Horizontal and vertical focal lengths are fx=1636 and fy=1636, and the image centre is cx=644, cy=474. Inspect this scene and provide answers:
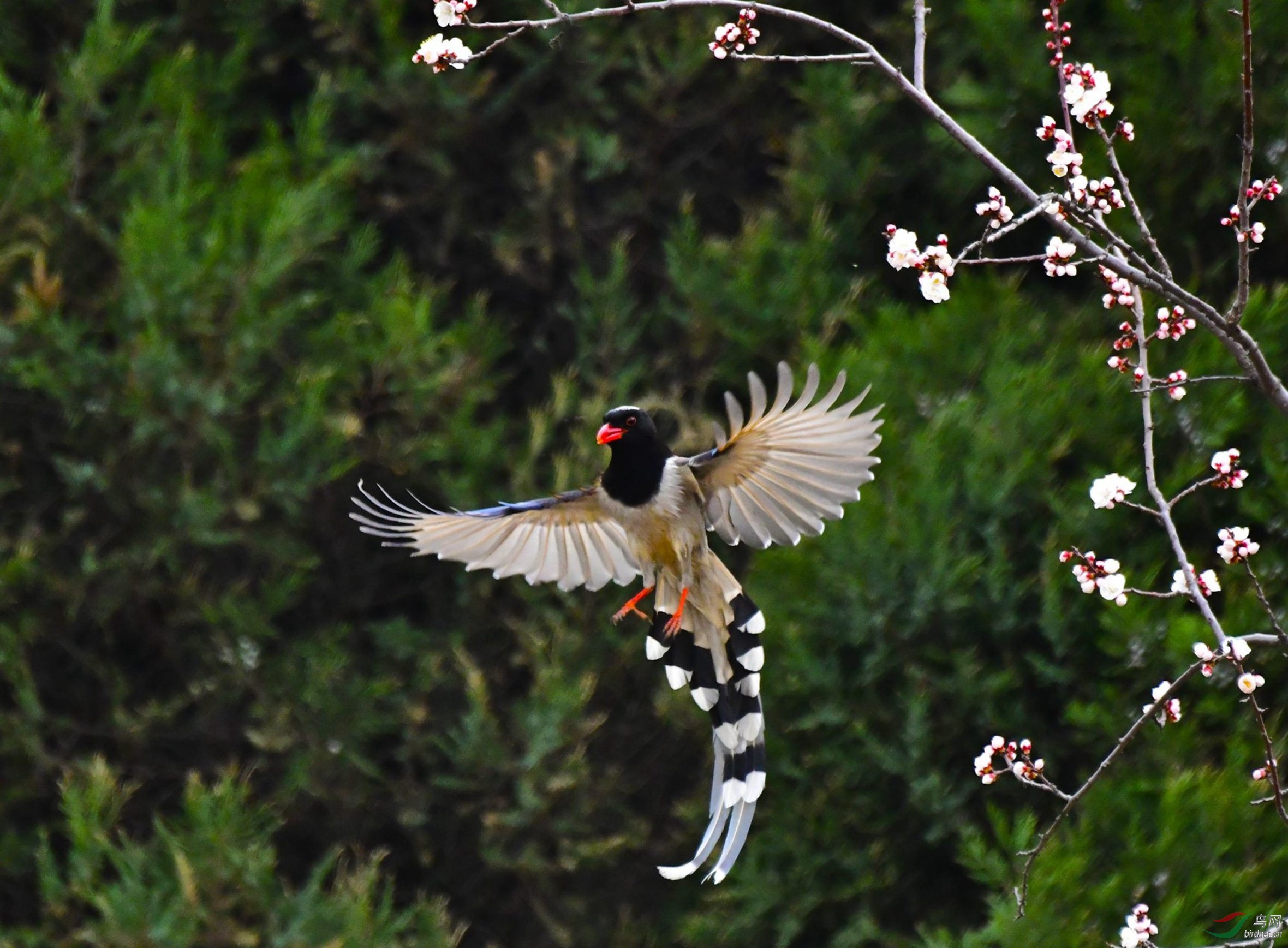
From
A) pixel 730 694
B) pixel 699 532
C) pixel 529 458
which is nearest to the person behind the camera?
pixel 699 532

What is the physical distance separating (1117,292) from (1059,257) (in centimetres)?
36

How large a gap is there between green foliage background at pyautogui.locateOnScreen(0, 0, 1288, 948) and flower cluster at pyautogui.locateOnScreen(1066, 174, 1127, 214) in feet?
7.09

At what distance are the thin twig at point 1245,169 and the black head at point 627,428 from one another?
4.65ft

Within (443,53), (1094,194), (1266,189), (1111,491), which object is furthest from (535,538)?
(1266,189)

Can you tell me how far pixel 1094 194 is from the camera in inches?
84.9

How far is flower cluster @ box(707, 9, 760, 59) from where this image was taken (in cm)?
239

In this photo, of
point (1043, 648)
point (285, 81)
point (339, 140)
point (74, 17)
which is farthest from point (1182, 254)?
point (74, 17)

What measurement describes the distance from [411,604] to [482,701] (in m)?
0.86

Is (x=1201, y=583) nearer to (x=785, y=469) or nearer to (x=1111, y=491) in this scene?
(x=1111, y=491)

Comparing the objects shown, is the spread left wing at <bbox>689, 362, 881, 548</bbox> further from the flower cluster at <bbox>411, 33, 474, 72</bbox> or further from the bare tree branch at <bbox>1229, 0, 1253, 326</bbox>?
the bare tree branch at <bbox>1229, 0, 1253, 326</bbox>

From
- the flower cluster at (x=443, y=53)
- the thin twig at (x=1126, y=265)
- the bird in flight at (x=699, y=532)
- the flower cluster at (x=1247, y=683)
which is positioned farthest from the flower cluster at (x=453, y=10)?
the flower cluster at (x=1247, y=683)

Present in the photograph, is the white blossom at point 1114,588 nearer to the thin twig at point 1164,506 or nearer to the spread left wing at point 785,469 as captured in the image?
the thin twig at point 1164,506

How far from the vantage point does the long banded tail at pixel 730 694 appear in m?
3.41

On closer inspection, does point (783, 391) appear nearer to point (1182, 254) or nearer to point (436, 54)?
point (436, 54)
